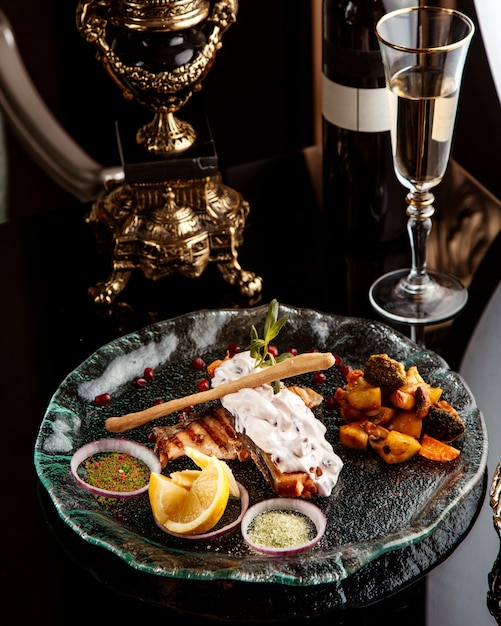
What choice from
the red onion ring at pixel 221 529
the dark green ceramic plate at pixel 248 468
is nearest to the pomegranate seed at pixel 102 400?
the dark green ceramic plate at pixel 248 468

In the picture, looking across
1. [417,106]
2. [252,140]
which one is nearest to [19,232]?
[252,140]

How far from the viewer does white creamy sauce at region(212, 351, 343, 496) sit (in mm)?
1628

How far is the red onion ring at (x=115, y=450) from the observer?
164 centimetres

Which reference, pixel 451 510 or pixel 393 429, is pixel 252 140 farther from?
pixel 451 510

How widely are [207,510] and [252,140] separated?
54.3 inches

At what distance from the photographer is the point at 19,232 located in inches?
90.4

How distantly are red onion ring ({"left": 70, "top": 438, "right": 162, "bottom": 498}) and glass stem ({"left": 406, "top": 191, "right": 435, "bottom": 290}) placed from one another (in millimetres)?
681

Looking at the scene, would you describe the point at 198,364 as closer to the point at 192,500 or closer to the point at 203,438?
the point at 203,438

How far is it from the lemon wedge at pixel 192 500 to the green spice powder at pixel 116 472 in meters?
0.09

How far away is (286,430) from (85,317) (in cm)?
59

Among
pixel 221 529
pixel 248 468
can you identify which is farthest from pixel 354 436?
pixel 221 529

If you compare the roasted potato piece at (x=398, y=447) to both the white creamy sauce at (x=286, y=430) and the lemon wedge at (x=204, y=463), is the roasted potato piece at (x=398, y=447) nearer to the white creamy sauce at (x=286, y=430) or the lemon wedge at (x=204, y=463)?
the white creamy sauce at (x=286, y=430)

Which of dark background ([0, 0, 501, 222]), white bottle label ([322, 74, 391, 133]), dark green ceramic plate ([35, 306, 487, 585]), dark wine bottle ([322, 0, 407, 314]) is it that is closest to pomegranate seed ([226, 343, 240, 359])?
dark green ceramic plate ([35, 306, 487, 585])

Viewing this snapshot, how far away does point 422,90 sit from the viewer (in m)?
1.87
